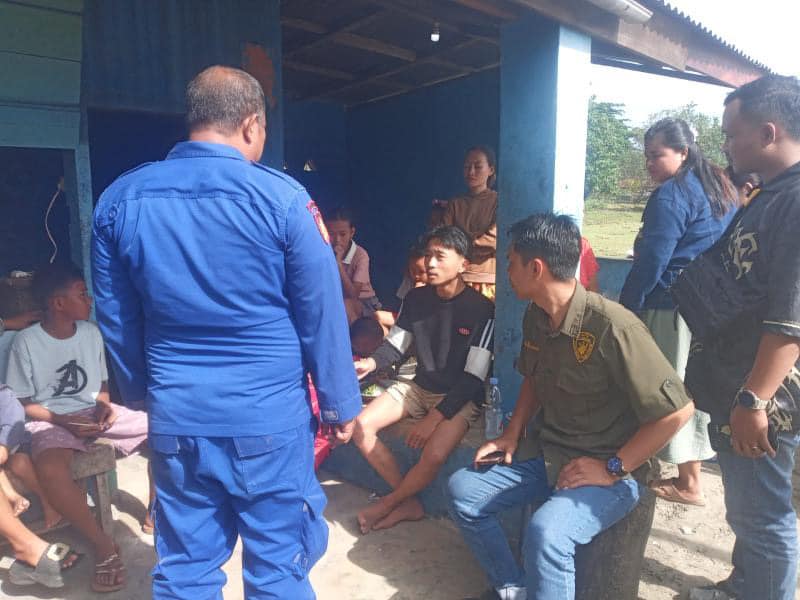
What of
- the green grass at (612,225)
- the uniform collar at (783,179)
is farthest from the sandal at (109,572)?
the green grass at (612,225)

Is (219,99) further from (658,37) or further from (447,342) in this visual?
(658,37)

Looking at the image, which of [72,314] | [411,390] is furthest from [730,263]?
[72,314]

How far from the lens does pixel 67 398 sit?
9.97 feet

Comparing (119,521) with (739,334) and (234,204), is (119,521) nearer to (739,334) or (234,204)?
(234,204)

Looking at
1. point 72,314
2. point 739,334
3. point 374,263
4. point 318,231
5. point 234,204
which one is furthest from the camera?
point 374,263

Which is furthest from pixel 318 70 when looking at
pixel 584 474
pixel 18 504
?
pixel 584 474

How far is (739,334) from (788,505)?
1.95 feet

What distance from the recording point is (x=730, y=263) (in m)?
2.04

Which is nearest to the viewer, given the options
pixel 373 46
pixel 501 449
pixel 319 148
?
pixel 501 449

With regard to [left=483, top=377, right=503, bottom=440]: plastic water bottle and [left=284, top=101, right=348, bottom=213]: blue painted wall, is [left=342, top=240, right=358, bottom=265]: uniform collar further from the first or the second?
[left=284, top=101, right=348, bottom=213]: blue painted wall

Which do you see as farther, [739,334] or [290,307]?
[739,334]

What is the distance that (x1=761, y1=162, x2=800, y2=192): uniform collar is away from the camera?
1895 mm

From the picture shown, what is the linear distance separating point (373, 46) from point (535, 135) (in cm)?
283

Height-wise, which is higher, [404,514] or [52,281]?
[52,281]
